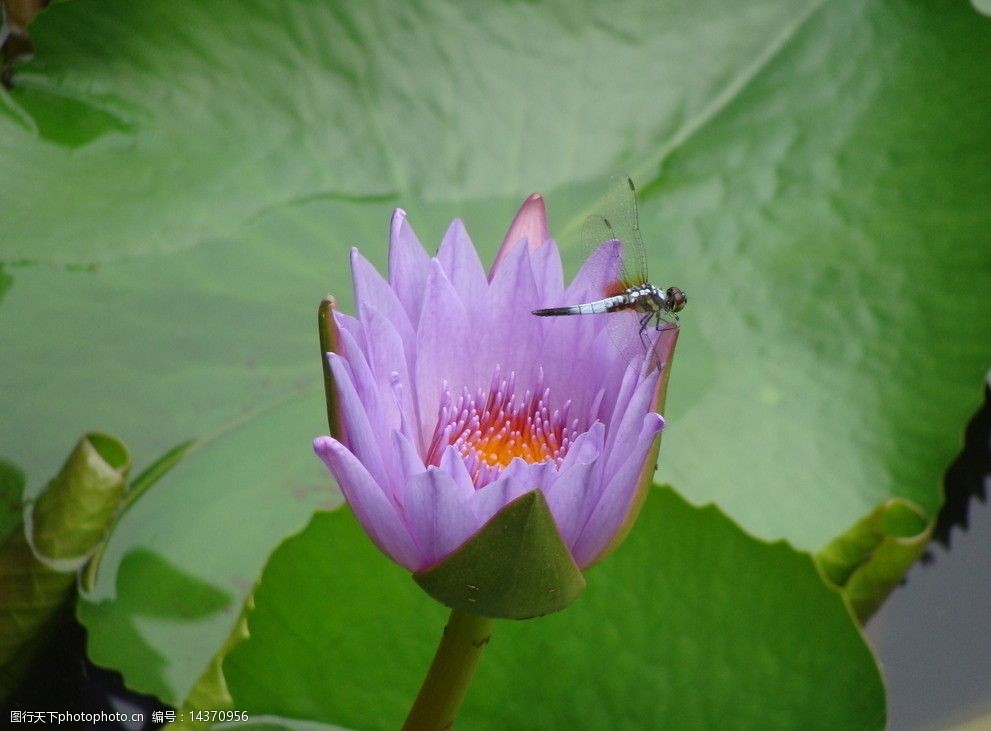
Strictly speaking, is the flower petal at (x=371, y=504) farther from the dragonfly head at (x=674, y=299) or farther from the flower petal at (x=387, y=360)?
the dragonfly head at (x=674, y=299)

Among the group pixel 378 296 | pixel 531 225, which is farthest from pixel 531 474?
pixel 531 225

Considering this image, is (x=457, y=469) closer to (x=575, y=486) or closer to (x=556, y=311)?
(x=575, y=486)

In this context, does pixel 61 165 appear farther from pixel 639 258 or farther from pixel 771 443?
pixel 771 443

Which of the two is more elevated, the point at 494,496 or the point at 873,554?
the point at 494,496

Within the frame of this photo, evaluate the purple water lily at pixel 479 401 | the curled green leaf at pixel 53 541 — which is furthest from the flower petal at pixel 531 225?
the curled green leaf at pixel 53 541

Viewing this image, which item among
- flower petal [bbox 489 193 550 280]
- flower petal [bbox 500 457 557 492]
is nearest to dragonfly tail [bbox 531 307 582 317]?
flower petal [bbox 489 193 550 280]
